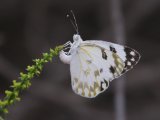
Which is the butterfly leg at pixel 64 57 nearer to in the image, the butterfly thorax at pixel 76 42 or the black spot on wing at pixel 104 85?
the butterfly thorax at pixel 76 42

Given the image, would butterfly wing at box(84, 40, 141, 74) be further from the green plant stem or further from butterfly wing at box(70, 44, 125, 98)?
the green plant stem

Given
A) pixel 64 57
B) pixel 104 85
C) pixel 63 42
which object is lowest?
pixel 64 57

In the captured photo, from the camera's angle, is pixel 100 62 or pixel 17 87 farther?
pixel 100 62

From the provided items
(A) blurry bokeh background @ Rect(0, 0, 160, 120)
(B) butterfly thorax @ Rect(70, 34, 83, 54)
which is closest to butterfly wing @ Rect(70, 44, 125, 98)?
(B) butterfly thorax @ Rect(70, 34, 83, 54)

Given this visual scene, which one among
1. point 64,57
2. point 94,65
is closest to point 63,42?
point 94,65

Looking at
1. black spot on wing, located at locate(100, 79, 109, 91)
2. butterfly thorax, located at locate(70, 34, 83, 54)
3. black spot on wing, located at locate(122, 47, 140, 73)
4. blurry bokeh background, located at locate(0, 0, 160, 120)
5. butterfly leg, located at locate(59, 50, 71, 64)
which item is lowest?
butterfly leg, located at locate(59, 50, 71, 64)

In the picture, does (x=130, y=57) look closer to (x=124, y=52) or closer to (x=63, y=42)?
(x=124, y=52)

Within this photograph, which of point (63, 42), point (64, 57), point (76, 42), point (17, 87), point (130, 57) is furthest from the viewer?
point (63, 42)

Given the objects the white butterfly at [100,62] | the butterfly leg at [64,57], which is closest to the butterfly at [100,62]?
the white butterfly at [100,62]
